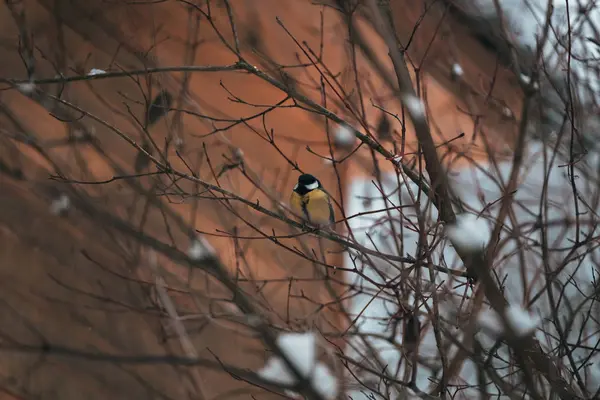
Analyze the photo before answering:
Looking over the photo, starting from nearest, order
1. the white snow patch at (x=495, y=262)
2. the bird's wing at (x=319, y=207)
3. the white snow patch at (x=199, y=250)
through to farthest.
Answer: the white snow patch at (x=495, y=262) → the bird's wing at (x=319, y=207) → the white snow patch at (x=199, y=250)

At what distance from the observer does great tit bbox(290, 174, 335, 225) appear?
1746 millimetres

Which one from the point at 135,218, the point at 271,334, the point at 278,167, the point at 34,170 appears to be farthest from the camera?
the point at 278,167

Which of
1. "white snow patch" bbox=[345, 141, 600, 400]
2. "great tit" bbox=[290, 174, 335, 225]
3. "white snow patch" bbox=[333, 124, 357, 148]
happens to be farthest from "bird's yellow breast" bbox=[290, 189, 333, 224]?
"white snow patch" bbox=[333, 124, 357, 148]

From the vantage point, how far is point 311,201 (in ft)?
5.86

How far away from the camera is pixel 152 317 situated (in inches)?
73.5

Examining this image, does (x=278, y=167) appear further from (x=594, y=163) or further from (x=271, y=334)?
(x=594, y=163)

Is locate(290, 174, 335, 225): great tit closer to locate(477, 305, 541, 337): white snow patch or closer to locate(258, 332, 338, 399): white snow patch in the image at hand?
locate(258, 332, 338, 399): white snow patch

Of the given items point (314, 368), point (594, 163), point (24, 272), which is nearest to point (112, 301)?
point (24, 272)

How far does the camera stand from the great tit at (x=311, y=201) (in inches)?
68.7

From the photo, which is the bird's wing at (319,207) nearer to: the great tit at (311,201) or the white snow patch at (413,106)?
the great tit at (311,201)

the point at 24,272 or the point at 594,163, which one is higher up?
the point at 594,163

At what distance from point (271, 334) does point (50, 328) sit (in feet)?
2.32

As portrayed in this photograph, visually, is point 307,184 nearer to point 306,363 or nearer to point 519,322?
point 306,363

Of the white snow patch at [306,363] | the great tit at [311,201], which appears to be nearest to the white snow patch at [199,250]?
the great tit at [311,201]
